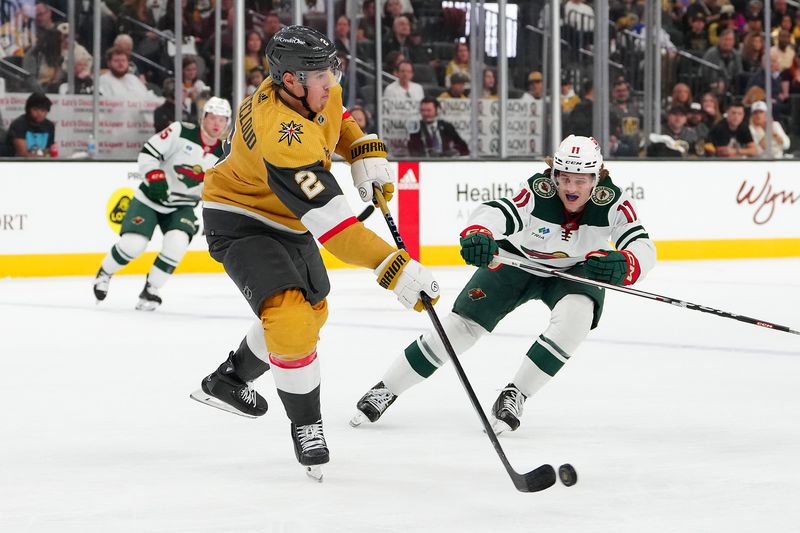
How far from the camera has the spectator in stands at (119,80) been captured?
8.09 metres

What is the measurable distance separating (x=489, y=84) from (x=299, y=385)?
6.59 m

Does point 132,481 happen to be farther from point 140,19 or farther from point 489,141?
point 489,141

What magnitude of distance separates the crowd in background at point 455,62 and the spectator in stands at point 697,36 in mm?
11

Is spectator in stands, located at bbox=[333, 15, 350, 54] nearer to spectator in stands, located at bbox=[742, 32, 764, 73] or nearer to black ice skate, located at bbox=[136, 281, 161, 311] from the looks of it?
black ice skate, located at bbox=[136, 281, 161, 311]

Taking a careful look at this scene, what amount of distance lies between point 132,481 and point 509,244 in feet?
4.37

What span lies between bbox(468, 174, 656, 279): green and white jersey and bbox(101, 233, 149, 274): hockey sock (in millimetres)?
3317

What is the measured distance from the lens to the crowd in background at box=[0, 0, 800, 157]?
7.99 m

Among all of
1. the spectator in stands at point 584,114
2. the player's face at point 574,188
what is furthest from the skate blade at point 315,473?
the spectator in stands at point 584,114

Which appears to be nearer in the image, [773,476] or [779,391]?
[773,476]

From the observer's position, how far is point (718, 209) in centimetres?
932

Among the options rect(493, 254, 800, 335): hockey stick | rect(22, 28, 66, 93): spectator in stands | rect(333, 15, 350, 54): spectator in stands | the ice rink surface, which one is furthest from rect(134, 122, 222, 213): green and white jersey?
rect(493, 254, 800, 335): hockey stick

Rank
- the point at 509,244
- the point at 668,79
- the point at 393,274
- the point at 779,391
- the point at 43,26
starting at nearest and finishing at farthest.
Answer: the point at 393,274 < the point at 509,244 < the point at 779,391 < the point at 43,26 < the point at 668,79

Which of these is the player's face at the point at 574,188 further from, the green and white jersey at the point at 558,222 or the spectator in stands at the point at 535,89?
the spectator in stands at the point at 535,89

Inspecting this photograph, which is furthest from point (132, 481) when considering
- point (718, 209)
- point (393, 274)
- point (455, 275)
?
point (718, 209)
